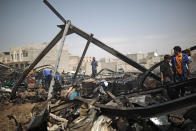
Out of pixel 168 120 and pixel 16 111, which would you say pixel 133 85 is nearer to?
pixel 168 120

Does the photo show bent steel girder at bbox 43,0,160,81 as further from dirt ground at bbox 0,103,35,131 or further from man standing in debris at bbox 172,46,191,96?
dirt ground at bbox 0,103,35,131

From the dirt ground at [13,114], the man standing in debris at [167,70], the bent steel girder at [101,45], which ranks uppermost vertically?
the bent steel girder at [101,45]

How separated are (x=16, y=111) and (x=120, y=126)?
4.51 meters

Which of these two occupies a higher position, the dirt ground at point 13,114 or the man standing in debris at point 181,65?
the man standing in debris at point 181,65

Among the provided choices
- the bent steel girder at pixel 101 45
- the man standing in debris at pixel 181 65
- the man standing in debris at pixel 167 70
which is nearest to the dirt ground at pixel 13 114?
the bent steel girder at pixel 101 45

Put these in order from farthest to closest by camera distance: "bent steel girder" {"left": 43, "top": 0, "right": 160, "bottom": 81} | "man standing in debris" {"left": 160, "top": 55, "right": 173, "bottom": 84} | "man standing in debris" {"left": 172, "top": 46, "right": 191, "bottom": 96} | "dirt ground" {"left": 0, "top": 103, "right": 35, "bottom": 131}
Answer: "man standing in debris" {"left": 160, "top": 55, "right": 173, "bottom": 84}
"man standing in debris" {"left": 172, "top": 46, "right": 191, "bottom": 96}
"bent steel girder" {"left": 43, "top": 0, "right": 160, "bottom": 81}
"dirt ground" {"left": 0, "top": 103, "right": 35, "bottom": 131}

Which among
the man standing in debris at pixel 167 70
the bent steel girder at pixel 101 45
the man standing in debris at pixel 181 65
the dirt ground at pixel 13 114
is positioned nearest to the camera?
the dirt ground at pixel 13 114

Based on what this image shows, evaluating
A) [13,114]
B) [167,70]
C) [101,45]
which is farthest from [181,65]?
[13,114]

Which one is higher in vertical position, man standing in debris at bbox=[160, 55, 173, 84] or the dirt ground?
man standing in debris at bbox=[160, 55, 173, 84]

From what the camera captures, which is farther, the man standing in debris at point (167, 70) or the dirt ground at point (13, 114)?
the man standing in debris at point (167, 70)

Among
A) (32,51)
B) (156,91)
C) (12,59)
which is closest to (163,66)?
(156,91)

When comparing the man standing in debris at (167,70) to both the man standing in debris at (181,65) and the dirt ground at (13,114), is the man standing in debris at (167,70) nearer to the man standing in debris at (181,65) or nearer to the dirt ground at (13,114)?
the man standing in debris at (181,65)

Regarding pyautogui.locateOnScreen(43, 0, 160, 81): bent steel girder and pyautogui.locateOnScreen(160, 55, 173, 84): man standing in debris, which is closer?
pyautogui.locateOnScreen(43, 0, 160, 81): bent steel girder

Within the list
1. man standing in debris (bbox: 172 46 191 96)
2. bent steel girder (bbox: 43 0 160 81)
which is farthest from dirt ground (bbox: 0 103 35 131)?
man standing in debris (bbox: 172 46 191 96)
